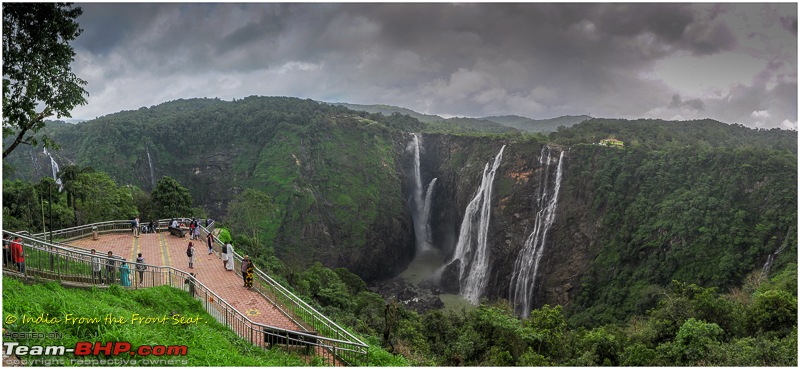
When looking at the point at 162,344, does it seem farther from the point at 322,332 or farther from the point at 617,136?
the point at 617,136

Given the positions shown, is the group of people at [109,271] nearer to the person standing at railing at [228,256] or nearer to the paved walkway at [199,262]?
the paved walkway at [199,262]

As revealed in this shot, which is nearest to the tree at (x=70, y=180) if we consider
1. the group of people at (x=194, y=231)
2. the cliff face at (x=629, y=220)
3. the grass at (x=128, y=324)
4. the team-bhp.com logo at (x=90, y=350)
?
the group of people at (x=194, y=231)

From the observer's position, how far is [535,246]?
136 feet

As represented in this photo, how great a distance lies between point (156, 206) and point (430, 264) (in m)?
29.8

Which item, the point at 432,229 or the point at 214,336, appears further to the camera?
the point at 432,229

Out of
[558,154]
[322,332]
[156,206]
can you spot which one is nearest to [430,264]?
[558,154]

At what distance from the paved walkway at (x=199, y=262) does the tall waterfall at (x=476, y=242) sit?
28605 mm

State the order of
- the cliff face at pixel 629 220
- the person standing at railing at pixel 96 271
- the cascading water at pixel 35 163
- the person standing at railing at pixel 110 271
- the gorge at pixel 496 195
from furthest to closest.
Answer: the cascading water at pixel 35 163 → the gorge at pixel 496 195 → the cliff face at pixel 629 220 → the person standing at railing at pixel 110 271 → the person standing at railing at pixel 96 271

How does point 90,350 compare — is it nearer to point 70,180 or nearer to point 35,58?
point 35,58

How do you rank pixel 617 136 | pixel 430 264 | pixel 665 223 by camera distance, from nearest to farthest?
pixel 665 223
pixel 430 264
pixel 617 136

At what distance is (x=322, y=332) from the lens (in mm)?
11766

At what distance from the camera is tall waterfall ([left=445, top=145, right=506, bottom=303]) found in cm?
4344

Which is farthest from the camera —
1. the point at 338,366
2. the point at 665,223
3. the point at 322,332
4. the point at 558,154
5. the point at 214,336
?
the point at 558,154

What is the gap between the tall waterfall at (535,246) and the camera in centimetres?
3941
